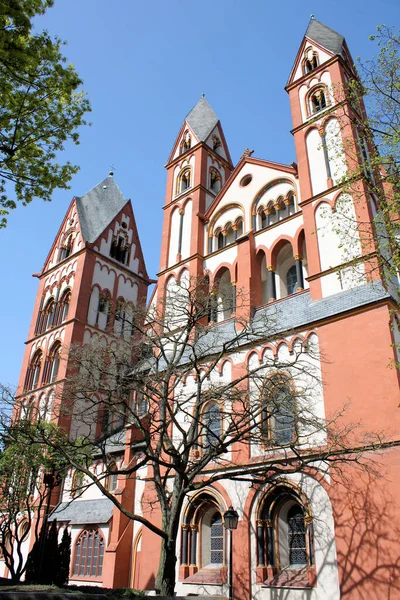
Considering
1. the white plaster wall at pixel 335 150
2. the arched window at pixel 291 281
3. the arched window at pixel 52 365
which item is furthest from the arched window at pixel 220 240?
the arched window at pixel 52 365

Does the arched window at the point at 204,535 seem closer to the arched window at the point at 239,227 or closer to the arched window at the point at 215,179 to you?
the arched window at the point at 239,227

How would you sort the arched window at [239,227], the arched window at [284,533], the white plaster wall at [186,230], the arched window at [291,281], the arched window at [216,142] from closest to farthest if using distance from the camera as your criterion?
the arched window at [284,533]
the arched window at [291,281]
the arched window at [239,227]
the white plaster wall at [186,230]
the arched window at [216,142]

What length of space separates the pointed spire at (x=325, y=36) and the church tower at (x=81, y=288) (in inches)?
654

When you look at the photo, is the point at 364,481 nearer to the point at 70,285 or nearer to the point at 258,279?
the point at 258,279

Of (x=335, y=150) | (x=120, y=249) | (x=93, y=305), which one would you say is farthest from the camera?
(x=120, y=249)

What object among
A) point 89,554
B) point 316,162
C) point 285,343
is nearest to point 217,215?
point 316,162

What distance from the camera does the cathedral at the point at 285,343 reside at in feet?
42.5

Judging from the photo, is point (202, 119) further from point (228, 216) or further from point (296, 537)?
point (296, 537)

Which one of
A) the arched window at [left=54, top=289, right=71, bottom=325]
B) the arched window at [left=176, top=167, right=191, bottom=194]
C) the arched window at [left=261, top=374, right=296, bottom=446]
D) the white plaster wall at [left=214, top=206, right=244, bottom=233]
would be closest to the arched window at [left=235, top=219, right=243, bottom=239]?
the white plaster wall at [left=214, top=206, right=244, bottom=233]

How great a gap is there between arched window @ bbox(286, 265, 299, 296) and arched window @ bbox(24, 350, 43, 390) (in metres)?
18.6

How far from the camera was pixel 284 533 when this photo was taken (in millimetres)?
14781

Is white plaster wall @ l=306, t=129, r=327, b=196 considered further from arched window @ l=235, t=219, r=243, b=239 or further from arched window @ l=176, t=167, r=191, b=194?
arched window @ l=176, t=167, r=191, b=194

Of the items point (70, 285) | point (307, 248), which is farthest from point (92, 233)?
point (307, 248)

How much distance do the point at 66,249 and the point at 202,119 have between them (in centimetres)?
1318
